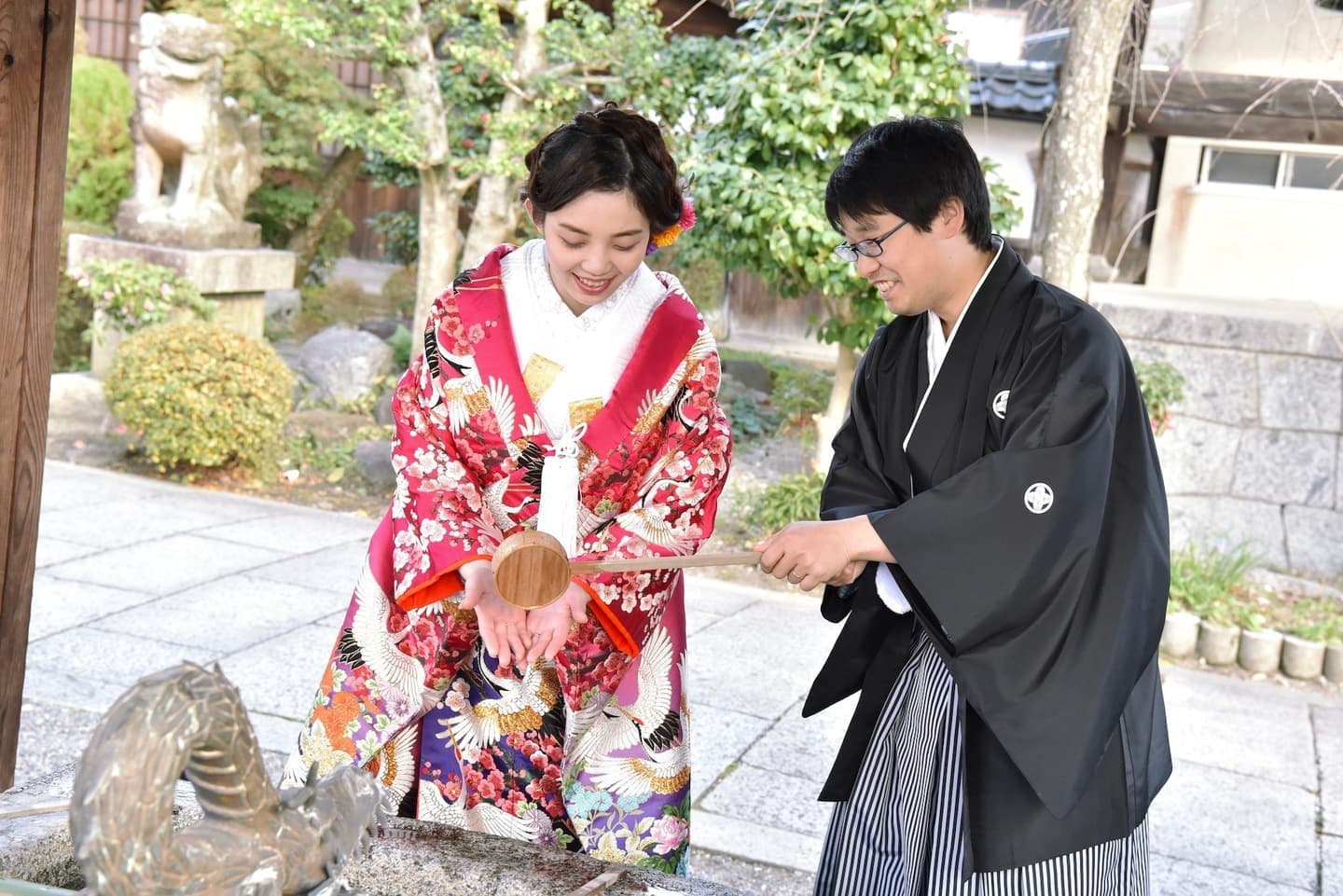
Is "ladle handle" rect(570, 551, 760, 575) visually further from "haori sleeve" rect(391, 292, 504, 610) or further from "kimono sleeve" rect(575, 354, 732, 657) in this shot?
"haori sleeve" rect(391, 292, 504, 610)

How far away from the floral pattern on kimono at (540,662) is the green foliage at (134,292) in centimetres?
642

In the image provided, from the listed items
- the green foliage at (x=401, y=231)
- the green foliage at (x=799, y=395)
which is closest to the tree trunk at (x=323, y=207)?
the green foliage at (x=401, y=231)

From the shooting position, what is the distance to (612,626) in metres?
2.41

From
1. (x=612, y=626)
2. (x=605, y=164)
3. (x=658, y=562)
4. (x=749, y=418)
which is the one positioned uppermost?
(x=605, y=164)

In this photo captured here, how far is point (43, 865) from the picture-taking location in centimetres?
193

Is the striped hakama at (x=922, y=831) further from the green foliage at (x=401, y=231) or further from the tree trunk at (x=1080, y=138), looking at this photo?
the green foliage at (x=401, y=231)

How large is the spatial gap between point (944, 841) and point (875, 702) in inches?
→ 11.5

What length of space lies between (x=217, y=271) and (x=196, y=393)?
1935 mm

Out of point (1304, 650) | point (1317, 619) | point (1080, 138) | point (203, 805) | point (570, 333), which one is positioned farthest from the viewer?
point (1080, 138)

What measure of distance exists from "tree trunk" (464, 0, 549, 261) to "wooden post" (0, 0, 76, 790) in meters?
6.19

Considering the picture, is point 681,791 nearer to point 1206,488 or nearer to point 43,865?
point 43,865

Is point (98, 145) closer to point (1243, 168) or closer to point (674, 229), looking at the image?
point (1243, 168)

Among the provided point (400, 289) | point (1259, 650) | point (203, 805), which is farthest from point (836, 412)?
point (203, 805)

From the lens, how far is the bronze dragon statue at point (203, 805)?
3.95 ft
